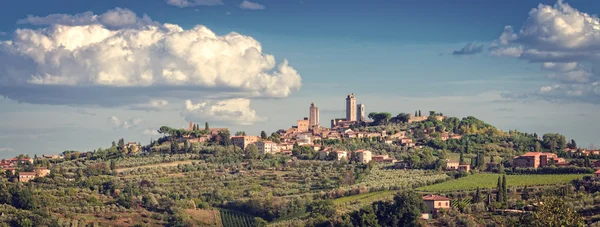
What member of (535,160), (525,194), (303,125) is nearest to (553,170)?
(535,160)

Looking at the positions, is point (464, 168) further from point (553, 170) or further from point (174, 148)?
point (174, 148)

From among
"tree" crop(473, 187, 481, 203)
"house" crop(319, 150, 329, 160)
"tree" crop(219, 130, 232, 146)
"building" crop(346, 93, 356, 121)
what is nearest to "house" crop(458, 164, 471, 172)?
"house" crop(319, 150, 329, 160)

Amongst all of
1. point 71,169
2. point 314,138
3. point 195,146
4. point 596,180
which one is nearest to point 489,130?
point 314,138

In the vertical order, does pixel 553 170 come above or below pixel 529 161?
below

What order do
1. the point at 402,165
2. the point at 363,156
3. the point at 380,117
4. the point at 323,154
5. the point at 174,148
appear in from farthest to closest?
the point at 380,117 → the point at 174,148 → the point at 323,154 → the point at 363,156 → the point at 402,165

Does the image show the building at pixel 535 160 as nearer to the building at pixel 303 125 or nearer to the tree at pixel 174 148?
the tree at pixel 174 148

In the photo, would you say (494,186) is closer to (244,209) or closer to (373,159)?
(244,209)

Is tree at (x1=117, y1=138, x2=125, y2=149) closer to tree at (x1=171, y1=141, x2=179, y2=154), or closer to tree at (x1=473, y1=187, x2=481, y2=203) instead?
tree at (x1=171, y1=141, x2=179, y2=154)

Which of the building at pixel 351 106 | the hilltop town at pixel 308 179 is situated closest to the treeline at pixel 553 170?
the hilltop town at pixel 308 179
